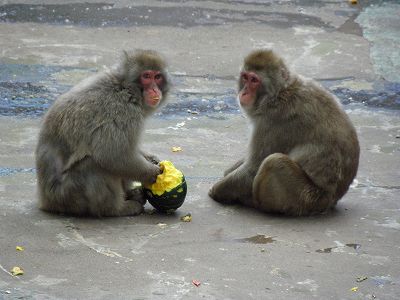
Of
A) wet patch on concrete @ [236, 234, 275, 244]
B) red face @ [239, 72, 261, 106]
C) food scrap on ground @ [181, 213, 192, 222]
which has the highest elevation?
red face @ [239, 72, 261, 106]

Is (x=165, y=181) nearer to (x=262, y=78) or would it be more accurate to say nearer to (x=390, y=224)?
(x=262, y=78)

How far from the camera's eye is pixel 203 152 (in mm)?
8023

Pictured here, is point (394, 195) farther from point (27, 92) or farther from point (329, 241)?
point (27, 92)

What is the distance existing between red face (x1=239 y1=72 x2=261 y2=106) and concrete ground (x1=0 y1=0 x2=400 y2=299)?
2.68ft

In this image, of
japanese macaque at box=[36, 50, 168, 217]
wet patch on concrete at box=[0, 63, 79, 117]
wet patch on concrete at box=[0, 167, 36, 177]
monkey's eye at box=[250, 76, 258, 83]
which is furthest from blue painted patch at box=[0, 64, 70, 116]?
monkey's eye at box=[250, 76, 258, 83]

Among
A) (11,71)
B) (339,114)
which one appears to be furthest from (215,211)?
(11,71)

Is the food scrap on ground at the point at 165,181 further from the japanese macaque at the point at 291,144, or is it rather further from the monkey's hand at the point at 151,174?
the japanese macaque at the point at 291,144

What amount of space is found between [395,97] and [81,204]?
4753mm

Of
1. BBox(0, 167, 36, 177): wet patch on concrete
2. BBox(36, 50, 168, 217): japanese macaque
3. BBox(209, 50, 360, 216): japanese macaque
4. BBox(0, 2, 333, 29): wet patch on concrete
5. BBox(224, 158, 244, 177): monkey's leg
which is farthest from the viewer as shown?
BBox(0, 2, 333, 29): wet patch on concrete

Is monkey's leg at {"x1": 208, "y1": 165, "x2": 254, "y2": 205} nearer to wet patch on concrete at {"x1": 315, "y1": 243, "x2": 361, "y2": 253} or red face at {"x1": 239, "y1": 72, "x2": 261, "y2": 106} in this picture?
red face at {"x1": 239, "y1": 72, "x2": 261, "y2": 106}

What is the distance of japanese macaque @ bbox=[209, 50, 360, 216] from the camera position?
6539 mm

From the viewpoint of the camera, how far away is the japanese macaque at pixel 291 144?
6539 mm

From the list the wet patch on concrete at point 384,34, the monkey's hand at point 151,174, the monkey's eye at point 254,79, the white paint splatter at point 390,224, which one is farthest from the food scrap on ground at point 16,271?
the wet patch on concrete at point 384,34

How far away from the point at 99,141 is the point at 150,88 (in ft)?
1.79
